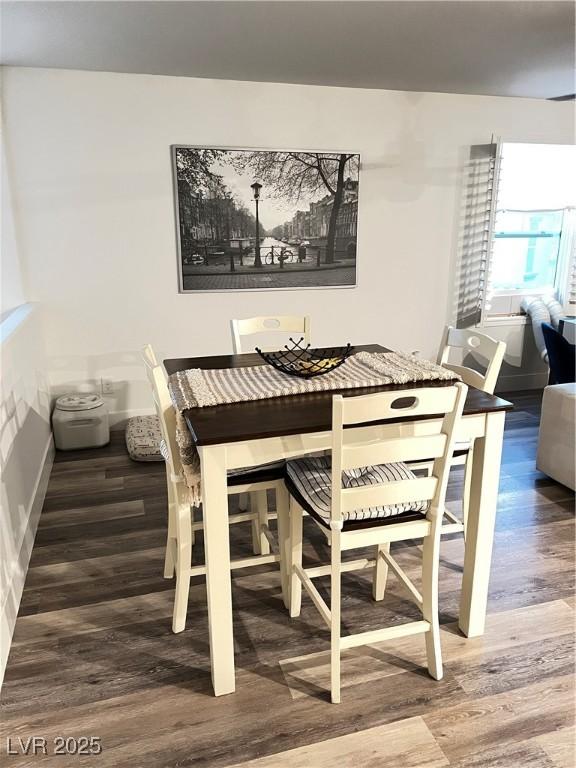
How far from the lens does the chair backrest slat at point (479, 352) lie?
7.44 feet

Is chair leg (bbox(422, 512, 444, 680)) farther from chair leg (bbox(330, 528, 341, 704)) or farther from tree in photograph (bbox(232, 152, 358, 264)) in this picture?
tree in photograph (bbox(232, 152, 358, 264))

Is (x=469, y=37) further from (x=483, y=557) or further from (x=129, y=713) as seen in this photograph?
(x=129, y=713)

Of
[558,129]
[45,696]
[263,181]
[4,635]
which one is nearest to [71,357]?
[263,181]

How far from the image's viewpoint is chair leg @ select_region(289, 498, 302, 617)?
6.70ft

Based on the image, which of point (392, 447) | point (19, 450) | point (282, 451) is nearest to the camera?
point (392, 447)

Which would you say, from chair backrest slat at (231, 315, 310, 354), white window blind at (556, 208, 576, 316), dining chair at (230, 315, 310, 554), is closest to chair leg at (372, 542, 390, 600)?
dining chair at (230, 315, 310, 554)

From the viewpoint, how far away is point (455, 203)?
4465 mm

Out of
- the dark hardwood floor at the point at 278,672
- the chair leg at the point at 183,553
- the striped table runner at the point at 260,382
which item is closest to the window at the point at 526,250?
the dark hardwood floor at the point at 278,672

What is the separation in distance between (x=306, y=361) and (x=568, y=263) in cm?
367

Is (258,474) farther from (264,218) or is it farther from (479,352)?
(264,218)

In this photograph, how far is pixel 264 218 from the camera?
404cm

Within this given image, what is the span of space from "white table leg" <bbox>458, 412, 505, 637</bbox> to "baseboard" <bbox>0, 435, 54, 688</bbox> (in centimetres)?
161

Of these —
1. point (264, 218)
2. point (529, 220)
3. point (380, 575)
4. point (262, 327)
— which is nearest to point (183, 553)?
point (380, 575)

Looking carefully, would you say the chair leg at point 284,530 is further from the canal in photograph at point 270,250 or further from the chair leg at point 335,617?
the canal in photograph at point 270,250
